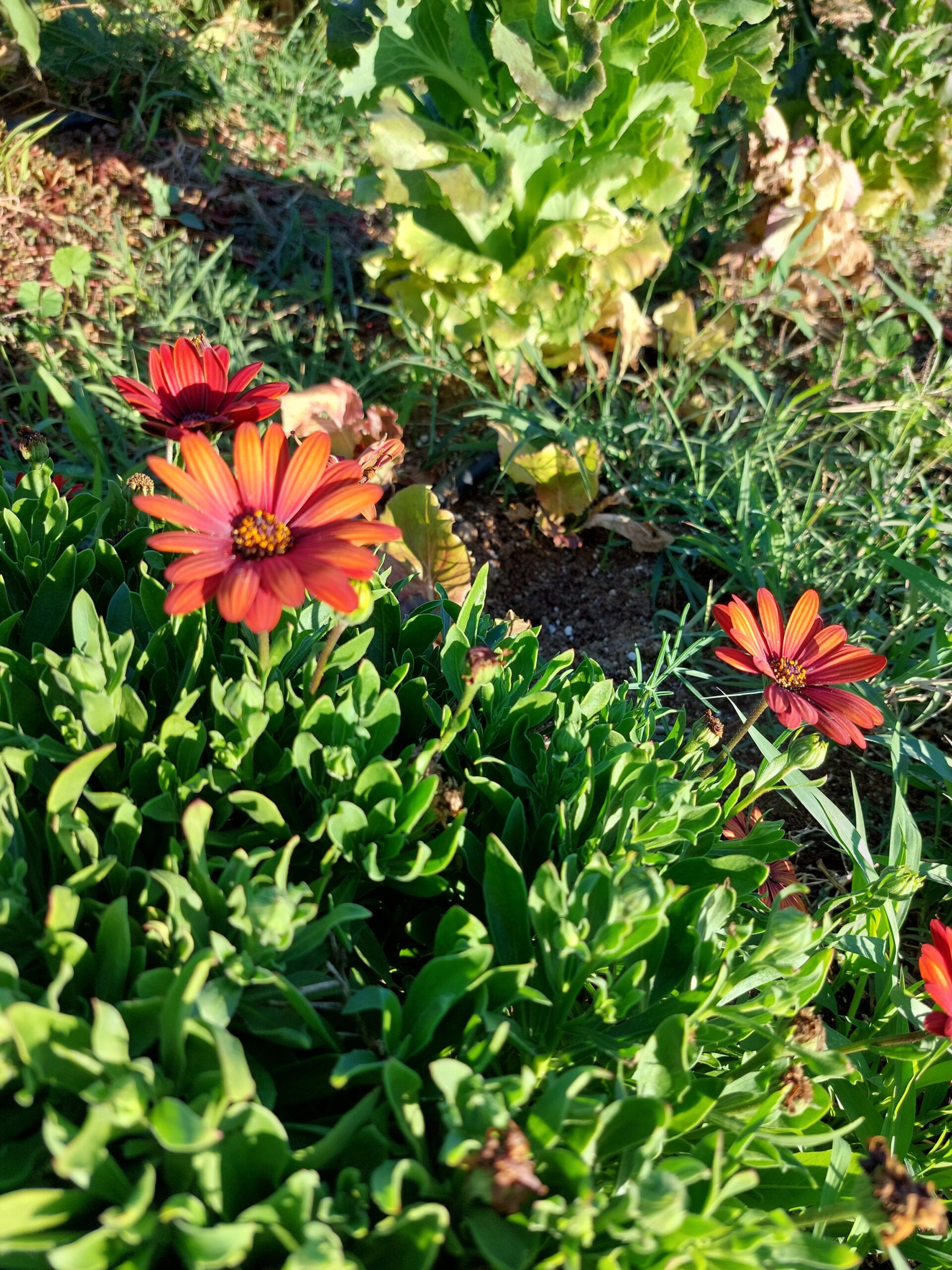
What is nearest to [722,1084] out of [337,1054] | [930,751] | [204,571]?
[337,1054]

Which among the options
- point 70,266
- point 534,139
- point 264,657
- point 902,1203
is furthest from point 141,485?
point 70,266

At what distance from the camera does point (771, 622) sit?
143 centimetres

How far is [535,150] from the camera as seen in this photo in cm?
245

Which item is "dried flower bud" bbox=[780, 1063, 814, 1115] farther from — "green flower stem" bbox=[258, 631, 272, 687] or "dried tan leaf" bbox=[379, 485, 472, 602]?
"dried tan leaf" bbox=[379, 485, 472, 602]

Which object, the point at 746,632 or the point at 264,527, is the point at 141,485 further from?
the point at 746,632

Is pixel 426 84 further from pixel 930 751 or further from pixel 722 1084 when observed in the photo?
pixel 722 1084

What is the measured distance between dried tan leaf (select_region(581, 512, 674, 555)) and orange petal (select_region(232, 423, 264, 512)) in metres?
1.45

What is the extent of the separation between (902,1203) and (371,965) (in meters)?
0.57

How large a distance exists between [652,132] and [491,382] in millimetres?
758

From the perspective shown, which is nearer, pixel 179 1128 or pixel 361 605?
pixel 179 1128

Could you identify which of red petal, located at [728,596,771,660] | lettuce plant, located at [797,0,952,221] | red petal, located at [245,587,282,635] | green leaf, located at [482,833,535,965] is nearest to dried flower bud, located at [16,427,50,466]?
red petal, located at [245,587,282,635]

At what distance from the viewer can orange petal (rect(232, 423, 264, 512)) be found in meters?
1.13

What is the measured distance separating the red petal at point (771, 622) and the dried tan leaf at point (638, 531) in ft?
3.39

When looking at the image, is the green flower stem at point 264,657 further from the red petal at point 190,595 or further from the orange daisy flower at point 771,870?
the orange daisy flower at point 771,870
